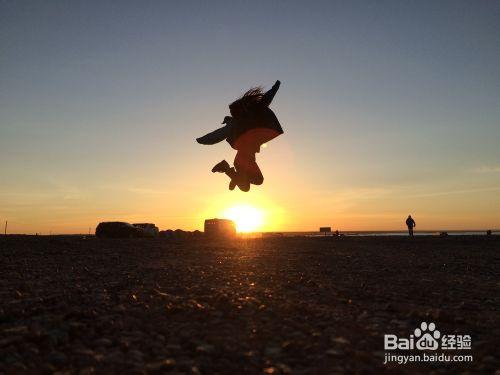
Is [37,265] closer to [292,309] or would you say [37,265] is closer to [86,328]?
[86,328]

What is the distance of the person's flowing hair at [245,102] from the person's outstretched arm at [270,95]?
0.28ft

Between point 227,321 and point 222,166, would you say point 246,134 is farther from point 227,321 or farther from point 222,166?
point 227,321

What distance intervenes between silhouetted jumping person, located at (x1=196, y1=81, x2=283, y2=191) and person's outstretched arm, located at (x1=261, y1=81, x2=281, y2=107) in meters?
0.02

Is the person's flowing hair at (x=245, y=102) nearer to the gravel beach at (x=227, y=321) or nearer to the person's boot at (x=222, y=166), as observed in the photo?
the person's boot at (x=222, y=166)

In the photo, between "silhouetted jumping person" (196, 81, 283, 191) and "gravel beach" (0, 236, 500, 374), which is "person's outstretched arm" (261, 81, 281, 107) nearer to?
"silhouetted jumping person" (196, 81, 283, 191)

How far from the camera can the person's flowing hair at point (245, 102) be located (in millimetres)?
6848

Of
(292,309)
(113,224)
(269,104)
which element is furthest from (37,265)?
(113,224)

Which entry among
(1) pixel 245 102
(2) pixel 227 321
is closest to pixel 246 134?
(1) pixel 245 102

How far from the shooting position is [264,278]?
11.9 meters

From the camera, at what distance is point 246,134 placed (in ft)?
23.0

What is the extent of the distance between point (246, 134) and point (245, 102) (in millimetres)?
522

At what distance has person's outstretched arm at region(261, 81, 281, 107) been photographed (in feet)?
21.6

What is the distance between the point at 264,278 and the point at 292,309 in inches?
155

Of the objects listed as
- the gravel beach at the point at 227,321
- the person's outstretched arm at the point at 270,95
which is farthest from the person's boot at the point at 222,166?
the gravel beach at the point at 227,321
